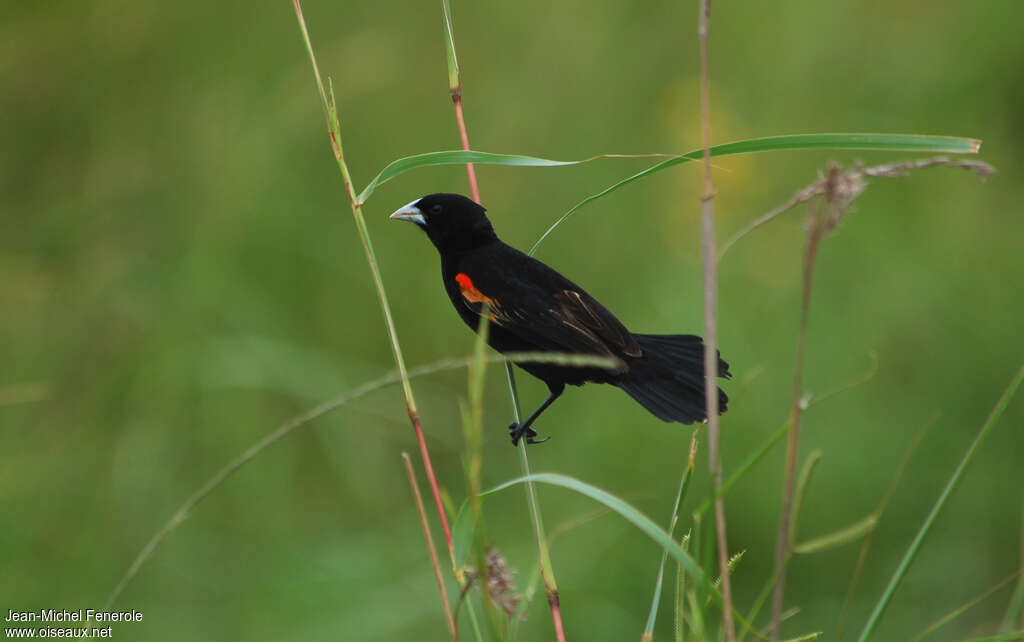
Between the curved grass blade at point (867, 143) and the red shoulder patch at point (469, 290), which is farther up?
the red shoulder patch at point (469, 290)

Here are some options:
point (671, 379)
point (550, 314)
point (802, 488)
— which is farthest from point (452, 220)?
point (802, 488)

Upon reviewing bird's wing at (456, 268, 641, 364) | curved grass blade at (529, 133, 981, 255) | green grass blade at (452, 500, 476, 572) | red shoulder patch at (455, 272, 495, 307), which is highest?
red shoulder patch at (455, 272, 495, 307)

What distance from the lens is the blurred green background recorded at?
390 centimetres

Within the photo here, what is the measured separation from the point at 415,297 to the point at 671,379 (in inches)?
132

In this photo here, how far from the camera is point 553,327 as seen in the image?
153cm

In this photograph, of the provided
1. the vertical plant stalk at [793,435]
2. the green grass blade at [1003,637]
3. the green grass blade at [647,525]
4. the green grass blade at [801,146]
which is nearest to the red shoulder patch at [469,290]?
the green grass blade at [801,146]

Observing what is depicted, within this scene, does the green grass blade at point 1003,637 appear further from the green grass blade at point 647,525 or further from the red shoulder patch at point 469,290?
the red shoulder patch at point 469,290

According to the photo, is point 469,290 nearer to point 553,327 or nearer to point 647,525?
point 553,327

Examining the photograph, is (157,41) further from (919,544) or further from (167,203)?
(919,544)

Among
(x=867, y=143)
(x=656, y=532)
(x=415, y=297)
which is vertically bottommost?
(x=656, y=532)

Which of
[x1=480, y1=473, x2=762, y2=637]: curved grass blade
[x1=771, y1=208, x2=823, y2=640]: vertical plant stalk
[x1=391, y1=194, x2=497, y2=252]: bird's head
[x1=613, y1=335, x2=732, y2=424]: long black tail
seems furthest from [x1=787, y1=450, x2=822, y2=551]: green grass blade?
[x1=391, y1=194, x2=497, y2=252]: bird's head

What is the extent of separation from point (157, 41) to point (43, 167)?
75cm

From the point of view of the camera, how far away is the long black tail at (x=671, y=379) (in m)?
1.49

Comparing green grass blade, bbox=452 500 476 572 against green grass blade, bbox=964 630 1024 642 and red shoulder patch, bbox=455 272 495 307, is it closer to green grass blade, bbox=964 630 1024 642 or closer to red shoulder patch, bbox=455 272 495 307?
red shoulder patch, bbox=455 272 495 307
